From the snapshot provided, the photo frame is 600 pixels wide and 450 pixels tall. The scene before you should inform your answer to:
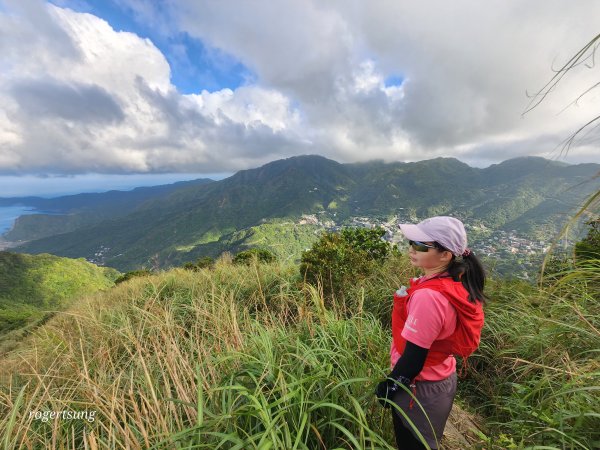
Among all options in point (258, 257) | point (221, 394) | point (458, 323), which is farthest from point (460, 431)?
point (258, 257)

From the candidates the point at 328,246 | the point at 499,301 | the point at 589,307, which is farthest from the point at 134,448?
the point at 499,301

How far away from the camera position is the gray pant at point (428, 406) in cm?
208

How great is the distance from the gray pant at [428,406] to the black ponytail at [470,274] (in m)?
0.72

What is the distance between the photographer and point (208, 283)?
6.45m

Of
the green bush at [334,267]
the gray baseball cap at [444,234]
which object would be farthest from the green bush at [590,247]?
the gray baseball cap at [444,234]

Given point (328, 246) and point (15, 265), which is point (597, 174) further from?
point (15, 265)

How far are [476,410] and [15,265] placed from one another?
426ft

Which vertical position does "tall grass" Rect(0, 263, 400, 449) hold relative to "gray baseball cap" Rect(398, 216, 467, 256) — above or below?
below

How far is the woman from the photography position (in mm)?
1924

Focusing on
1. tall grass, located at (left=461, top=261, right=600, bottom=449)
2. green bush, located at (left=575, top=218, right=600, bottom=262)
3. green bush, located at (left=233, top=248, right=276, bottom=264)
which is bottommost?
green bush, located at (left=233, top=248, right=276, bottom=264)

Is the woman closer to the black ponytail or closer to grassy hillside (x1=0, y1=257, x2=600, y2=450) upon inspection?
the black ponytail

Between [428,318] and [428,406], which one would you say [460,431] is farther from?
[428,318]

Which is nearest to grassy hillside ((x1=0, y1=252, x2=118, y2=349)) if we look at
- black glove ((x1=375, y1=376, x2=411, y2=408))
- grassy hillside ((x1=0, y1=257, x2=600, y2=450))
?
grassy hillside ((x1=0, y1=257, x2=600, y2=450))

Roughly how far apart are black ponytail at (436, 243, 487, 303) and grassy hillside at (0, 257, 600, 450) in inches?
28.8
